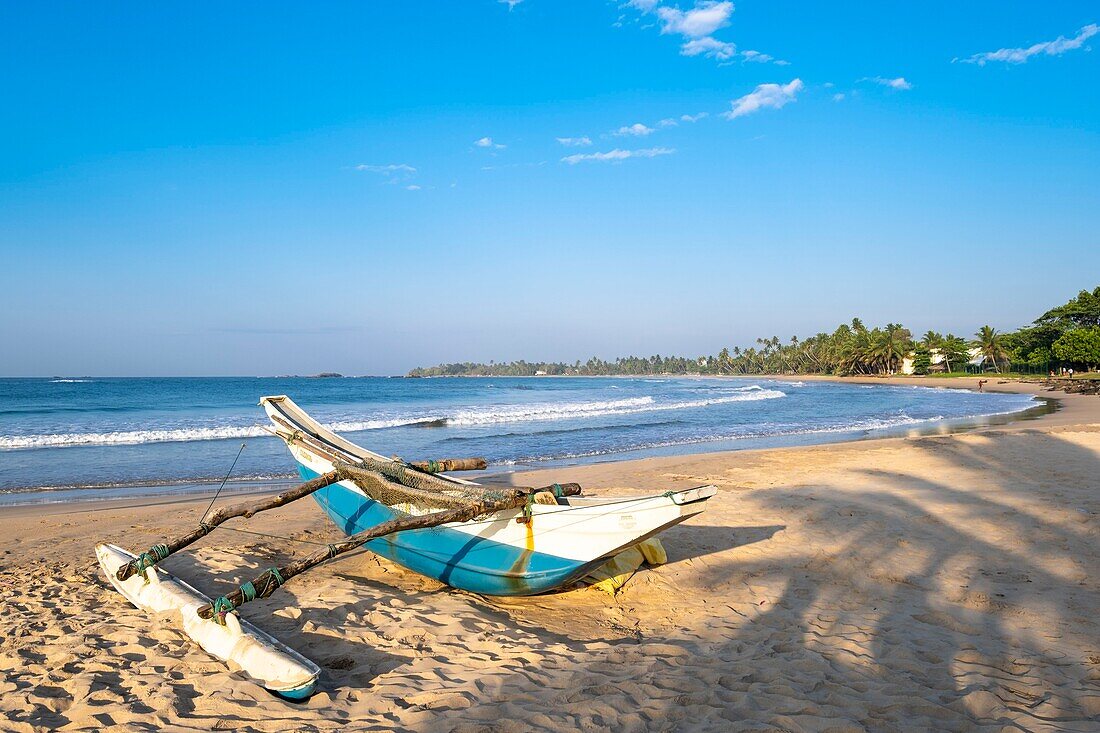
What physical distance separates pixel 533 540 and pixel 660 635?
4.06ft

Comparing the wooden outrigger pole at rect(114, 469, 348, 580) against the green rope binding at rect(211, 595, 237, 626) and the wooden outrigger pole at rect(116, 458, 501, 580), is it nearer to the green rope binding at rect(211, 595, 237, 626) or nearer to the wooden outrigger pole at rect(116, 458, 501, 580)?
the wooden outrigger pole at rect(116, 458, 501, 580)

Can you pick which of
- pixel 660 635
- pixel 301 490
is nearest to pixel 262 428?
pixel 301 490

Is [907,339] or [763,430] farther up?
[907,339]

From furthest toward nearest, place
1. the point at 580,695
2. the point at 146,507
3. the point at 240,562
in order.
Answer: the point at 146,507 → the point at 240,562 → the point at 580,695

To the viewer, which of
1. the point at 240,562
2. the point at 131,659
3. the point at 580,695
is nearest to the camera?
the point at 580,695

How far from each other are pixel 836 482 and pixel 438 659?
8.65 metres

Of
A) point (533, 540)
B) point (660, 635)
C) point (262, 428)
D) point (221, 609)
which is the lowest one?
point (660, 635)

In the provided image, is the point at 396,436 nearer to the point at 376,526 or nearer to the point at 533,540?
the point at 376,526

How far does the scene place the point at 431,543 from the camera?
561 centimetres

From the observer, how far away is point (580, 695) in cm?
377

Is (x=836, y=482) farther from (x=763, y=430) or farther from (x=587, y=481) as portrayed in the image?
(x=763, y=430)

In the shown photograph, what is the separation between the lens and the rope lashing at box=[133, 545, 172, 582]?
547cm

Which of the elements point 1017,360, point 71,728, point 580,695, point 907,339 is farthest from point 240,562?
point 907,339

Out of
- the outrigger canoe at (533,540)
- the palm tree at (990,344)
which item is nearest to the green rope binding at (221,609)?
the outrigger canoe at (533,540)
